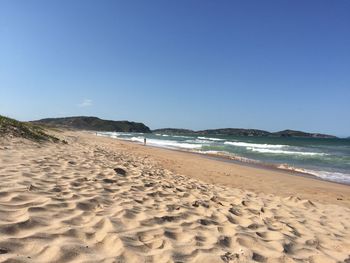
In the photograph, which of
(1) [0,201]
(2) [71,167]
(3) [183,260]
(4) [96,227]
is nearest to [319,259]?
(3) [183,260]

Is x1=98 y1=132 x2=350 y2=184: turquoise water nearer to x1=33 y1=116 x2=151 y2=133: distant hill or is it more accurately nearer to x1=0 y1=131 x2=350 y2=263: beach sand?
x1=0 y1=131 x2=350 y2=263: beach sand

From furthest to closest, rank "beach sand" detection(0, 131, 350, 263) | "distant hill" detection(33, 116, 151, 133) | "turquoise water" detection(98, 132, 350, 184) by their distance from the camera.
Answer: "distant hill" detection(33, 116, 151, 133) < "turquoise water" detection(98, 132, 350, 184) < "beach sand" detection(0, 131, 350, 263)

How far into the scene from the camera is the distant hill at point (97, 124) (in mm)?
151125

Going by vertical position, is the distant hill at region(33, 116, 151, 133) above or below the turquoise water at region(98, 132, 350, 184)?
above

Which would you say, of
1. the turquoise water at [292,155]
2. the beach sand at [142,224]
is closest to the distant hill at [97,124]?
the turquoise water at [292,155]

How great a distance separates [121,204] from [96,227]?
1.17 meters

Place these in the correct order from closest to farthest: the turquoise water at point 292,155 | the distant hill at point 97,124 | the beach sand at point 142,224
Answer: the beach sand at point 142,224, the turquoise water at point 292,155, the distant hill at point 97,124

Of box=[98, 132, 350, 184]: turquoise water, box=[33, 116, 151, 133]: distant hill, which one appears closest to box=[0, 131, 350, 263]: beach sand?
box=[98, 132, 350, 184]: turquoise water

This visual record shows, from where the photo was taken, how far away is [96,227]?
3855 mm

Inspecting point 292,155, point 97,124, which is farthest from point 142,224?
point 97,124

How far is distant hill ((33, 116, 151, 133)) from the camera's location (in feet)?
496

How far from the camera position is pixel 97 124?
Result: 6083 inches

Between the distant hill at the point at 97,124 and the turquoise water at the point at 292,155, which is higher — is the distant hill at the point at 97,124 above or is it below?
above

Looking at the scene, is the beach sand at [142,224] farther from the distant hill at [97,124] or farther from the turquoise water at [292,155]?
the distant hill at [97,124]
